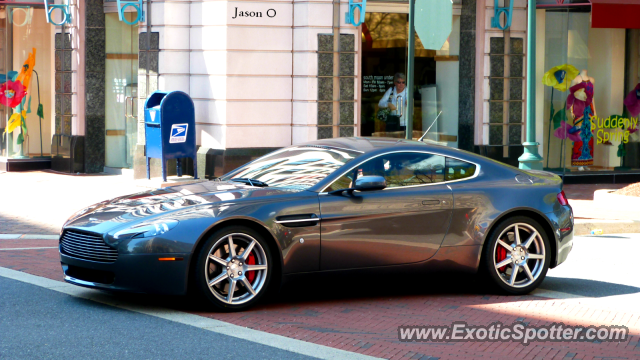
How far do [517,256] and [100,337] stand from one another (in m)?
3.57

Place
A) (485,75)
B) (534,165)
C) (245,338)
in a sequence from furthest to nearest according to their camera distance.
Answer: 1. (485,75)
2. (534,165)
3. (245,338)

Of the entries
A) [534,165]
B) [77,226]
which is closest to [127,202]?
[77,226]

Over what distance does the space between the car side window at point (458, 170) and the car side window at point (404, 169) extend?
0.06 meters

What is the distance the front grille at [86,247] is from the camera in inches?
242

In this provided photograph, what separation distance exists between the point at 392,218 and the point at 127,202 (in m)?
2.09

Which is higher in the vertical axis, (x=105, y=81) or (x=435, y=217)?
(x=105, y=81)

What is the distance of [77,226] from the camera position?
6398 millimetres

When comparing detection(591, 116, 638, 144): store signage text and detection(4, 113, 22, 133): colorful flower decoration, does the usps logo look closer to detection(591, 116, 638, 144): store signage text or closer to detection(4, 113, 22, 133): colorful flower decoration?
detection(4, 113, 22, 133): colorful flower decoration

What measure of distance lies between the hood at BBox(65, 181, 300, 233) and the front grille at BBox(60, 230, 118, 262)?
0.06 meters

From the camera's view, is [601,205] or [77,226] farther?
[601,205]

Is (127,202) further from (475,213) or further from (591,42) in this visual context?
(591,42)

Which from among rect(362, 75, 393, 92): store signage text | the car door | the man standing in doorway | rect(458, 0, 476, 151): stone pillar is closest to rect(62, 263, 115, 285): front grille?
the car door

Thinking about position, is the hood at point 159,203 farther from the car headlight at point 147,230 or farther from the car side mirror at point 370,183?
the car side mirror at point 370,183

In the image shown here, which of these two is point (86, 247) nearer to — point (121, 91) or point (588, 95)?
point (121, 91)
